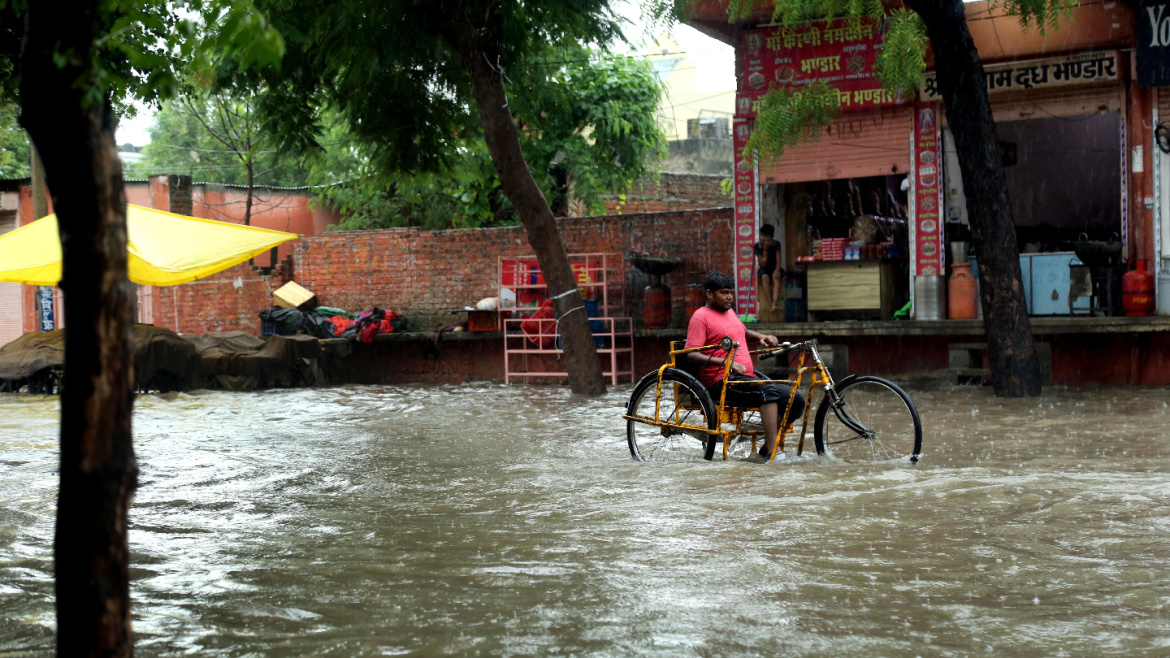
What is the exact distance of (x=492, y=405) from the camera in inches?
504

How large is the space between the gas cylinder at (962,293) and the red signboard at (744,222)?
2622 millimetres

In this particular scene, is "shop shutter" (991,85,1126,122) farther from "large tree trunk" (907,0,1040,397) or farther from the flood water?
the flood water

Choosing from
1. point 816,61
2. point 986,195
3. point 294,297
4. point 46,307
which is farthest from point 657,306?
point 46,307

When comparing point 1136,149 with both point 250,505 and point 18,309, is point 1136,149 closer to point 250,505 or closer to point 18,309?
point 250,505

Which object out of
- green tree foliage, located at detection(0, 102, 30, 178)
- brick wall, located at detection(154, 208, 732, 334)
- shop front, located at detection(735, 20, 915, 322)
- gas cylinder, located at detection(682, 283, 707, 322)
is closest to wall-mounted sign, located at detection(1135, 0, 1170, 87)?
shop front, located at detection(735, 20, 915, 322)

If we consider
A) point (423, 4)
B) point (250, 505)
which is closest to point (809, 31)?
point (423, 4)

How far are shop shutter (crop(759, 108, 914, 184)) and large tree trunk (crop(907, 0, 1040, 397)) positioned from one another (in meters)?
2.32

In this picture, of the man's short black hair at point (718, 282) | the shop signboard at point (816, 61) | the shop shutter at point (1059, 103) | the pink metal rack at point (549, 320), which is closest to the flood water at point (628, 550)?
the man's short black hair at point (718, 282)

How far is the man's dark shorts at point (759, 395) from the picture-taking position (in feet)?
23.7

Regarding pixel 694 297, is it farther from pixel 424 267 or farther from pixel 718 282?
pixel 718 282

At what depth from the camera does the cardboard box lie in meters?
18.1

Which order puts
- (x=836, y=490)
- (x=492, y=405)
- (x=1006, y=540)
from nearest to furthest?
(x=1006, y=540) < (x=836, y=490) < (x=492, y=405)

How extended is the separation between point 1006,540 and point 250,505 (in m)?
4.23

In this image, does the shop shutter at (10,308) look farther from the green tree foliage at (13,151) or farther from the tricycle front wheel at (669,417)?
the tricycle front wheel at (669,417)
